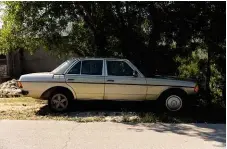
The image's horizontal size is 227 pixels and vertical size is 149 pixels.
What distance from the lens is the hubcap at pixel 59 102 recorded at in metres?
10.0

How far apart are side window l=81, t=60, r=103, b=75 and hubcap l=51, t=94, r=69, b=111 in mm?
845

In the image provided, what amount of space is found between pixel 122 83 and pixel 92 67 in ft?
2.94

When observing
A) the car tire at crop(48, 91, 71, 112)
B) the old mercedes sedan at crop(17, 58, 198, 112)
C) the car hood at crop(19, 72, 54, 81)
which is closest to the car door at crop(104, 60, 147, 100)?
the old mercedes sedan at crop(17, 58, 198, 112)

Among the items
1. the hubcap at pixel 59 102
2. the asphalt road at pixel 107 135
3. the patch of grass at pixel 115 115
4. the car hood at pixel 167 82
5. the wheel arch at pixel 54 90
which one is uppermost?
the car hood at pixel 167 82

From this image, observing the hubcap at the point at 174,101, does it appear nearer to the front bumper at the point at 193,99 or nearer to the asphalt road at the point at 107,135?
the front bumper at the point at 193,99

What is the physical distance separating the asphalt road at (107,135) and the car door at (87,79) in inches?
58.2

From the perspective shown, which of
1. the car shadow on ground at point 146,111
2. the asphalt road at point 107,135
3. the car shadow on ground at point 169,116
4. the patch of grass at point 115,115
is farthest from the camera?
the car shadow on ground at point 146,111

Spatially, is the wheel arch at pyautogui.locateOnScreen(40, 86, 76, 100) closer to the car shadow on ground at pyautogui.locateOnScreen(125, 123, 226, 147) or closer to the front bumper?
the car shadow on ground at pyautogui.locateOnScreen(125, 123, 226, 147)

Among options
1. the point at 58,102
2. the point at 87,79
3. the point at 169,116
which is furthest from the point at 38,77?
the point at 169,116

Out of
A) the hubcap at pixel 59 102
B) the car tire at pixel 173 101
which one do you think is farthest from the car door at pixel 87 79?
the car tire at pixel 173 101

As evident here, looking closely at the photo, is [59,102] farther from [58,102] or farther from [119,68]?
[119,68]

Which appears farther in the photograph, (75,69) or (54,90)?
(75,69)

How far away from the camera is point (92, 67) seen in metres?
10.2

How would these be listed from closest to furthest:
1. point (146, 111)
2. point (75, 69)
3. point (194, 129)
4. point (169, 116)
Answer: point (194, 129) < point (169, 116) < point (75, 69) < point (146, 111)
